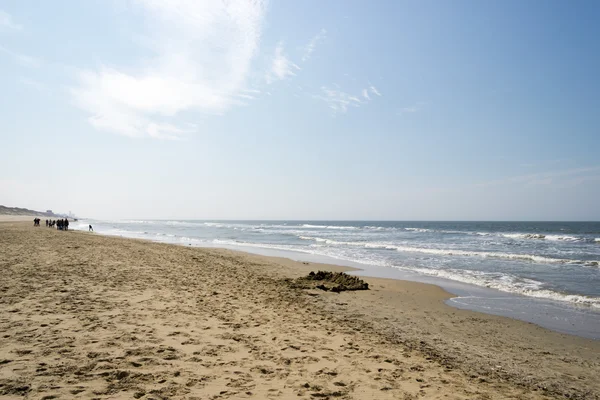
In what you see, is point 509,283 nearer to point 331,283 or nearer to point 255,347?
point 331,283

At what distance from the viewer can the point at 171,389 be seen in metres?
3.86

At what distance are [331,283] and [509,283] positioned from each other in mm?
7693

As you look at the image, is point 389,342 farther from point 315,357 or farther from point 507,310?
point 507,310

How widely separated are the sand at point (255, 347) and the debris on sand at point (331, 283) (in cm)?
154

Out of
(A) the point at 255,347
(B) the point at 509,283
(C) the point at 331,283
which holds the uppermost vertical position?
(A) the point at 255,347

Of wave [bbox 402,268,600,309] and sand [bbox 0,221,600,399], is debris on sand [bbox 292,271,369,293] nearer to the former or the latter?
sand [bbox 0,221,600,399]

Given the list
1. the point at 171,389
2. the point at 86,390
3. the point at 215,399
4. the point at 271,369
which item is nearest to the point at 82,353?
the point at 86,390

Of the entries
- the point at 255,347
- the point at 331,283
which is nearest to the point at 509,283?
the point at 331,283

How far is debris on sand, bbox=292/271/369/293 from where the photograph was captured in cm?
1151

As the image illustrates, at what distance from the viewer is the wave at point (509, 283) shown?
1062 centimetres

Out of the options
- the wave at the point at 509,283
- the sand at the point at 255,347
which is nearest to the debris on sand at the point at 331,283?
the sand at the point at 255,347

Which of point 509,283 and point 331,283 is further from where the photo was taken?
point 509,283

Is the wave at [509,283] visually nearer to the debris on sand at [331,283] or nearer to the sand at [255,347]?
the sand at [255,347]

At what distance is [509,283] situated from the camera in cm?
1316
